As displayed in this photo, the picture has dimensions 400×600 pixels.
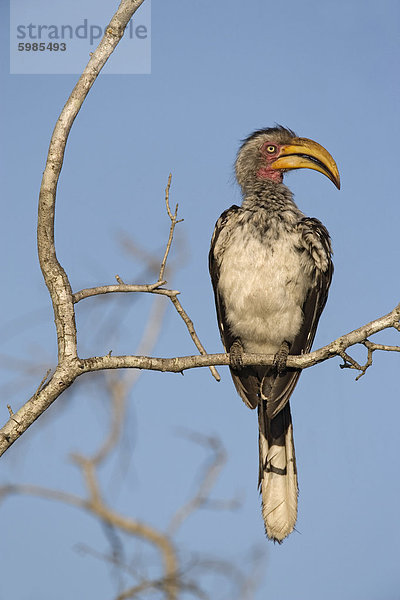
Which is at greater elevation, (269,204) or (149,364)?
(269,204)

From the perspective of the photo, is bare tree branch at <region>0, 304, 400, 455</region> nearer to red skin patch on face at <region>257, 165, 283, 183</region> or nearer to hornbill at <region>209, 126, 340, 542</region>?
hornbill at <region>209, 126, 340, 542</region>

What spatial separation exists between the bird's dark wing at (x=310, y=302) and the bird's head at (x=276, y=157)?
787mm

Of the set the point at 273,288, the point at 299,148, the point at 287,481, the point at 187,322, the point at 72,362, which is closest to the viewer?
the point at 72,362

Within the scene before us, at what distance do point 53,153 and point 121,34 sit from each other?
77 cm

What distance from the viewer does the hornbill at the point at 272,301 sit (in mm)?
4779

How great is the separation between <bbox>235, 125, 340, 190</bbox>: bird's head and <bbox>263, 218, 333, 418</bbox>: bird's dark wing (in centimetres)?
79

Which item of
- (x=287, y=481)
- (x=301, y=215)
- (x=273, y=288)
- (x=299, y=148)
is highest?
(x=299, y=148)

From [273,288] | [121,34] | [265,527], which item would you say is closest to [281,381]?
[273,288]

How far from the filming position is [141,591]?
489 centimetres

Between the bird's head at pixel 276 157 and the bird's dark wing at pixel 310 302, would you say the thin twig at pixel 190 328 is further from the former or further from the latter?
the bird's head at pixel 276 157

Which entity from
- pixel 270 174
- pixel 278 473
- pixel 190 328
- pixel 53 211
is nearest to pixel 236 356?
pixel 190 328

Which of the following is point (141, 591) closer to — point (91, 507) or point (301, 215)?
point (91, 507)

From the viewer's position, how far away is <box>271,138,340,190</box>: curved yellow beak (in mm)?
5504

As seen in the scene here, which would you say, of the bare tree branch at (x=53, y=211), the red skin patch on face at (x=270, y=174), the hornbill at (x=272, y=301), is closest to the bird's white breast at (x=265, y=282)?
the hornbill at (x=272, y=301)
